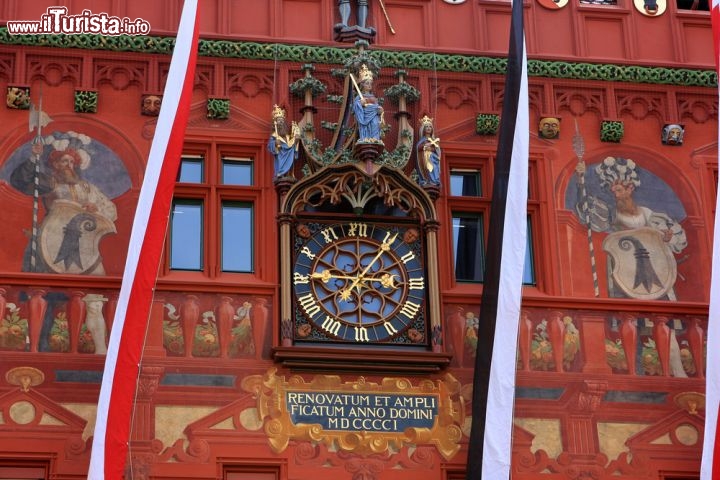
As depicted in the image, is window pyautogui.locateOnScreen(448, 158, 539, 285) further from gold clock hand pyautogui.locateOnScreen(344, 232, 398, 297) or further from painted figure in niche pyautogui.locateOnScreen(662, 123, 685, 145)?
painted figure in niche pyautogui.locateOnScreen(662, 123, 685, 145)

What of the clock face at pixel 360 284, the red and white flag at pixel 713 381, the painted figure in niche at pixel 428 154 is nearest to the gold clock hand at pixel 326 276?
the clock face at pixel 360 284

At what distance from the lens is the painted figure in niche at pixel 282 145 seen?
1078 inches

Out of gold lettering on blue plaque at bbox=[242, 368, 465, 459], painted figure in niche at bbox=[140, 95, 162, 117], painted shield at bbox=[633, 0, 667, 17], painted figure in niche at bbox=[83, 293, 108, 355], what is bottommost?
gold lettering on blue plaque at bbox=[242, 368, 465, 459]

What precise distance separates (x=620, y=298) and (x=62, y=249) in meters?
8.02

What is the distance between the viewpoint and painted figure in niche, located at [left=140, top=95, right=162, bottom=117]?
27.6m

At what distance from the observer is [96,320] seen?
86.2 feet

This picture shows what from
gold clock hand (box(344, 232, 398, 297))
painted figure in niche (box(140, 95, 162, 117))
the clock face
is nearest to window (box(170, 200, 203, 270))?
painted figure in niche (box(140, 95, 162, 117))

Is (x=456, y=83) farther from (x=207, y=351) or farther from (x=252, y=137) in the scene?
(x=207, y=351)

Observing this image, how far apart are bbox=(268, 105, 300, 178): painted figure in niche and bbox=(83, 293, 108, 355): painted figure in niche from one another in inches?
124

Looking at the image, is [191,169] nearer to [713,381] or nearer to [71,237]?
[71,237]

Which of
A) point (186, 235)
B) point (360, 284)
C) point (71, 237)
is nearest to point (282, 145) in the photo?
point (186, 235)

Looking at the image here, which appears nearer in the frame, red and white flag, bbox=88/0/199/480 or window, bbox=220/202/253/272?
red and white flag, bbox=88/0/199/480

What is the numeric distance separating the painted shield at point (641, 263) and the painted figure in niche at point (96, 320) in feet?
24.4

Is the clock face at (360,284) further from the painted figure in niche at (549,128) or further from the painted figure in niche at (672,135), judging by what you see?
the painted figure in niche at (672,135)
